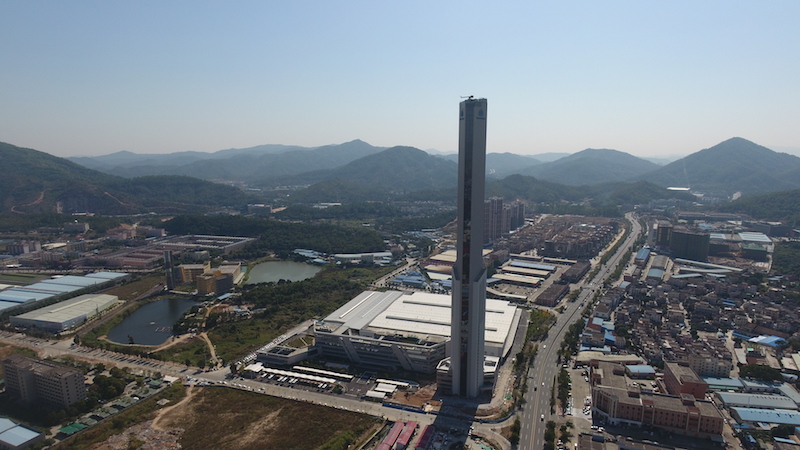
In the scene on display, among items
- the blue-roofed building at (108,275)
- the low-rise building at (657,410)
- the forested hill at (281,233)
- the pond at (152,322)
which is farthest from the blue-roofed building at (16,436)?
the forested hill at (281,233)

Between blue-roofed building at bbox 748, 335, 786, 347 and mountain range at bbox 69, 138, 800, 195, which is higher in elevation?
mountain range at bbox 69, 138, 800, 195

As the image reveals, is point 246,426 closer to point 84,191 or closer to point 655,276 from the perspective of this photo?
point 655,276

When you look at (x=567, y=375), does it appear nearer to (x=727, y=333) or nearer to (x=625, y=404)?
(x=625, y=404)

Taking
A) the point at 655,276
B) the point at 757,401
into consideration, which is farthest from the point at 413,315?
the point at 655,276

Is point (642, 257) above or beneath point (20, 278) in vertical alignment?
above

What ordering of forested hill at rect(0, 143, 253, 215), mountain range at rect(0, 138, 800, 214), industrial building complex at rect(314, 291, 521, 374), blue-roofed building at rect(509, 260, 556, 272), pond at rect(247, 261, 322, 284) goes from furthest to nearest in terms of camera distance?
mountain range at rect(0, 138, 800, 214) → forested hill at rect(0, 143, 253, 215) → blue-roofed building at rect(509, 260, 556, 272) → pond at rect(247, 261, 322, 284) → industrial building complex at rect(314, 291, 521, 374)

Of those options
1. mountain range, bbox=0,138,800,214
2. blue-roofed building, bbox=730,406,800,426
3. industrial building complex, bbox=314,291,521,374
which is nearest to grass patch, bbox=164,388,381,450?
industrial building complex, bbox=314,291,521,374

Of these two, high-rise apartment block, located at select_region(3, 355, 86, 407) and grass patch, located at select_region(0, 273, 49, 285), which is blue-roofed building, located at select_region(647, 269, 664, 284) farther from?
grass patch, located at select_region(0, 273, 49, 285)
